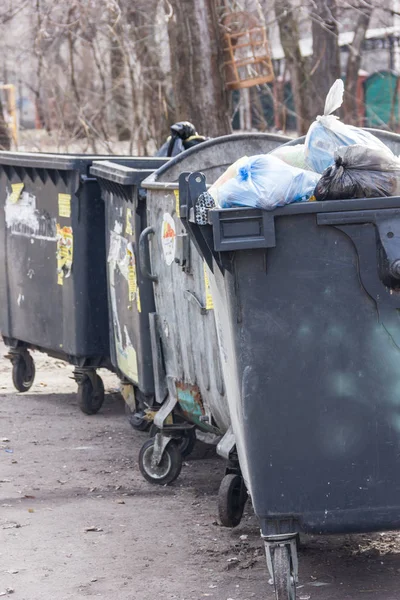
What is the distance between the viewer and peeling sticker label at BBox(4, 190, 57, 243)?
23.8 feet

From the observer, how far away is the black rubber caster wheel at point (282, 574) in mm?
3609

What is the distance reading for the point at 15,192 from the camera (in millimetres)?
7613

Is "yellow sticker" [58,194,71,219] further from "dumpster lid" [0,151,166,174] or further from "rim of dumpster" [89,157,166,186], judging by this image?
"rim of dumpster" [89,157,166,186]

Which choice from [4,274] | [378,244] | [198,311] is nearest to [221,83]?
[4,274]

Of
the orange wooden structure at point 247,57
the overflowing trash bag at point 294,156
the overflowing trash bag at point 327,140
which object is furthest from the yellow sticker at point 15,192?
the overflowing trash bag at point 327,140

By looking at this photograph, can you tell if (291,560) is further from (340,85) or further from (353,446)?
(340,85)

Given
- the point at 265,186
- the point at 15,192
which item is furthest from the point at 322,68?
the point at 265,186

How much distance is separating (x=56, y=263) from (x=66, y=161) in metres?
0.72

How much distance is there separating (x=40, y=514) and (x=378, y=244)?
2.41 m

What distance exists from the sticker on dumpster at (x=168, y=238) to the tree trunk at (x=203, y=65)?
499 centimetres

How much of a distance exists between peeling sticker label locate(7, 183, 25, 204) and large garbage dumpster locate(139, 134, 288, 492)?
198cm

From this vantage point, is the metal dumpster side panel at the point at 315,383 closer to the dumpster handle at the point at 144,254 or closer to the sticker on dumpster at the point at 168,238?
the sticker on dumpster at the point at 168,238

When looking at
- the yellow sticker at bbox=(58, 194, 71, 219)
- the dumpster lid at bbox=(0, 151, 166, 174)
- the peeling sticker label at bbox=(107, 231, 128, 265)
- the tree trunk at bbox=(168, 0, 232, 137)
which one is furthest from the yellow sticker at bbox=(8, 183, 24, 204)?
the tree trunk at bbox=(168, 0, 232, 137)

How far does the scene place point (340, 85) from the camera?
157 inches
